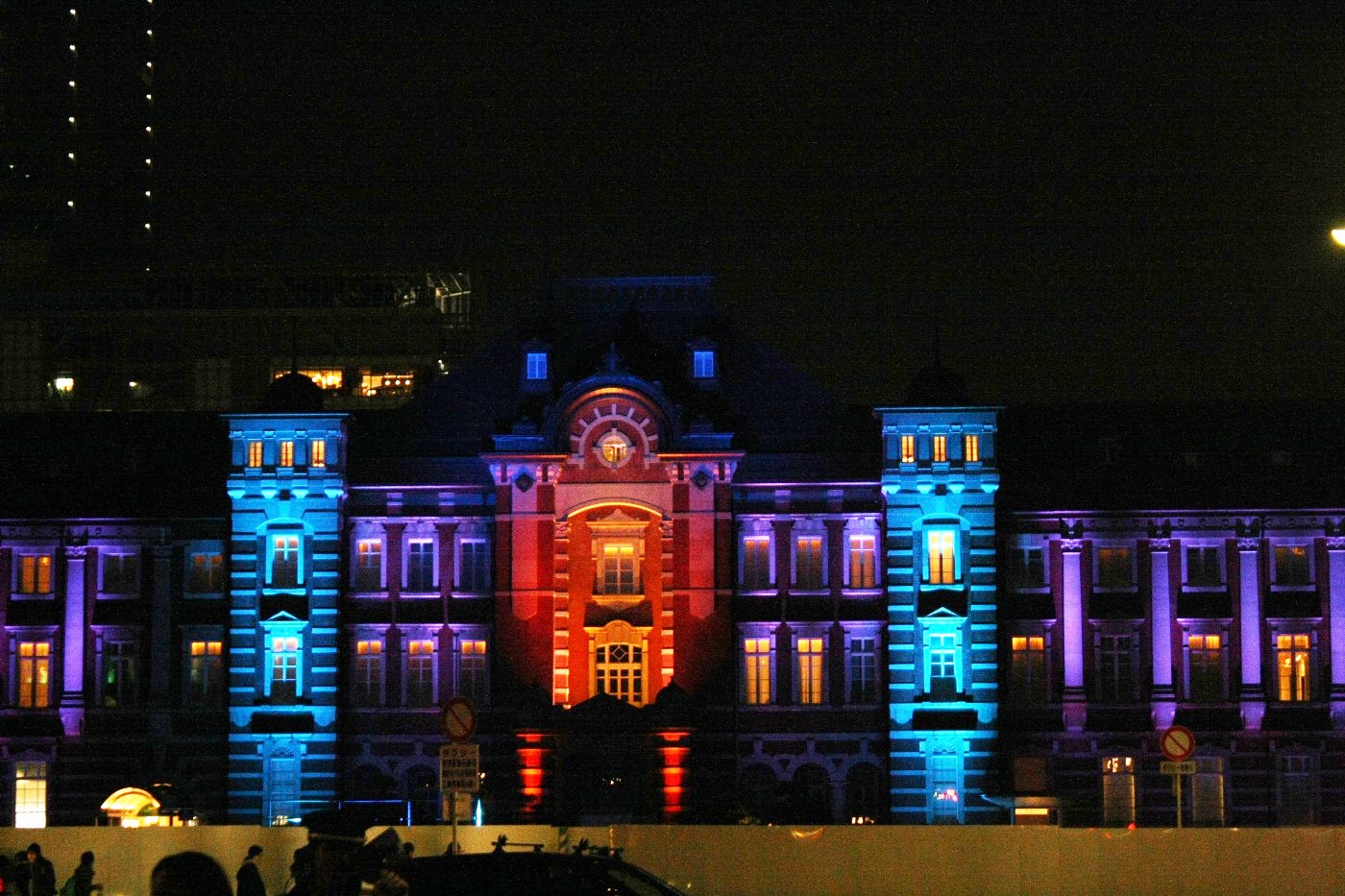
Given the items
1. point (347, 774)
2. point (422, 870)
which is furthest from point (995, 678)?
point (422, 870)

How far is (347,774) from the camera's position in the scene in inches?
2662

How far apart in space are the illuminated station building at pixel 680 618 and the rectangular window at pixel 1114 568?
0.09 m

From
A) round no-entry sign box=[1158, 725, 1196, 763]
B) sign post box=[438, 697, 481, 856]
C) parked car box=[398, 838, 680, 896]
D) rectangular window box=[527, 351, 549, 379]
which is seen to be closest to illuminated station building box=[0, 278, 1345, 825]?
rectangular window box=[527, 351, 549, 379]

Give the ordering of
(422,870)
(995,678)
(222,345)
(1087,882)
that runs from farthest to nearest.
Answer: (222,345), (995,678), (1087,882), (422,870)

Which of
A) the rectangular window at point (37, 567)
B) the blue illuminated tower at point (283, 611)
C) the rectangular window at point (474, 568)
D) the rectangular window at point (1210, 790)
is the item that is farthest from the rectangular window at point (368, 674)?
the rectangular window at point (1210, 790)

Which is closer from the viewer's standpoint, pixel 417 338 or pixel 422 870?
pixel 422 870

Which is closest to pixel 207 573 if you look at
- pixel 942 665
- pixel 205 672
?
pixel 205 672

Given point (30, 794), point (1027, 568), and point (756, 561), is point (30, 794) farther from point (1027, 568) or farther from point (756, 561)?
point (1027, 568)

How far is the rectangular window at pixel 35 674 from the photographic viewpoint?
6862 centimetres

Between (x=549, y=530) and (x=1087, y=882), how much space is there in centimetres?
2842

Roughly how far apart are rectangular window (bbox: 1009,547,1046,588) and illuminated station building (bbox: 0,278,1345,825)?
0.27ft

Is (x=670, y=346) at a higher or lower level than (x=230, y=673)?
higher

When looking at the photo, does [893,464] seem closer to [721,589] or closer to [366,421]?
[721,589]

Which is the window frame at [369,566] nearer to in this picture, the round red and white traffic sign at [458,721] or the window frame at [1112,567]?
the window frame at [1112,567]
